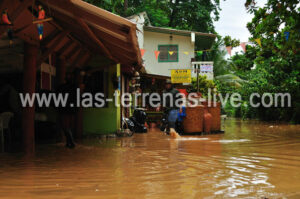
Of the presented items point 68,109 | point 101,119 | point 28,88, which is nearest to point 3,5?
point 28,88

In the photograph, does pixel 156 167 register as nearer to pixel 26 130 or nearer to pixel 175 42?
pixel 26 130

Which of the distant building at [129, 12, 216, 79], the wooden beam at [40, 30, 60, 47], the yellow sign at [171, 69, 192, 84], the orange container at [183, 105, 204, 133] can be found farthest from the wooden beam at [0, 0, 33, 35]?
the distant building at [129, 12, 216, 79]

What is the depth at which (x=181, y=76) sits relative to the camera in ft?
76.2

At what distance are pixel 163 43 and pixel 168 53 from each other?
80 cm

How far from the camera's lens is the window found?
83.3 feet

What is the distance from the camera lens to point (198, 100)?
13078mm

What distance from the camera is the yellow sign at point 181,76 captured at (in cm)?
2312

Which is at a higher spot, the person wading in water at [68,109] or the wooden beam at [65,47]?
the wooden beam at [65,47]

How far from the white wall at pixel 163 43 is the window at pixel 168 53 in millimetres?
219

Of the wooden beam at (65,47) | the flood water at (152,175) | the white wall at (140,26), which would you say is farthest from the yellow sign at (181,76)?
the flood water at (152,175)

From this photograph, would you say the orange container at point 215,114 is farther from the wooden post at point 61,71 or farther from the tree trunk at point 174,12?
the tree trunk at point 174,12

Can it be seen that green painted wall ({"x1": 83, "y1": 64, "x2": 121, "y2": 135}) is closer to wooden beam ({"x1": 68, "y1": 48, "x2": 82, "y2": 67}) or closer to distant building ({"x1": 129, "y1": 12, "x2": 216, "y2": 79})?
wooden beam ({"x1": 68, "y1": 48, "x2": 82, "y2": 67})

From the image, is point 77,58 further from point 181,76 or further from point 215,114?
point 181,76

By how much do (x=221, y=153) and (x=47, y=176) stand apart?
151 inches
